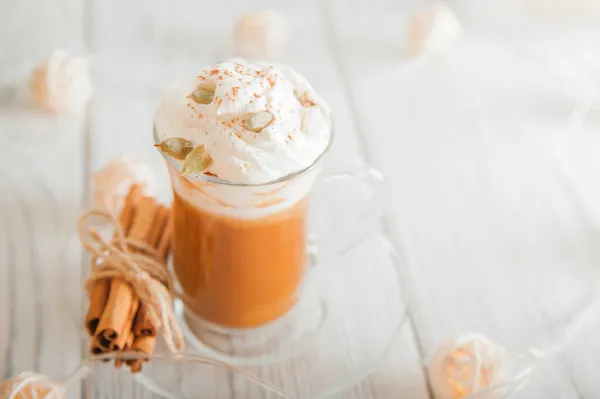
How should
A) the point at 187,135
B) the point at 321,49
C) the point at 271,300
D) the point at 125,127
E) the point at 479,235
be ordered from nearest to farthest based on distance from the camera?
the point at 187,135, the point at 271,300, the point at 479,235, the point at 125,127, the point at 321,49

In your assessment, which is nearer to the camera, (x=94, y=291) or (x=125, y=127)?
(x=94, y=291)

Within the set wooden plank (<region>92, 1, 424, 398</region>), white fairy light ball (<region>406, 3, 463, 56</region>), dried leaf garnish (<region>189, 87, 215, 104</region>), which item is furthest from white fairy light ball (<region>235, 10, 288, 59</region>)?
dried leaf garnish (<region>189, 87, 215, 104</region>)

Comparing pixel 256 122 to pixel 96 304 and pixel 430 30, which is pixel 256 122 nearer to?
pixel 96 304

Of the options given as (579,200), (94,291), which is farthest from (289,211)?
(579,200)

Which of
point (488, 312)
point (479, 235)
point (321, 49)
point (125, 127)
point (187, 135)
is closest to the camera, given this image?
point (187, 135)

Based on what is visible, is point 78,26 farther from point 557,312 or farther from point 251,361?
point 557,312

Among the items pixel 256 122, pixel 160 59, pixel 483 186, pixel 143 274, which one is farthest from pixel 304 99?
pixel 160 59
